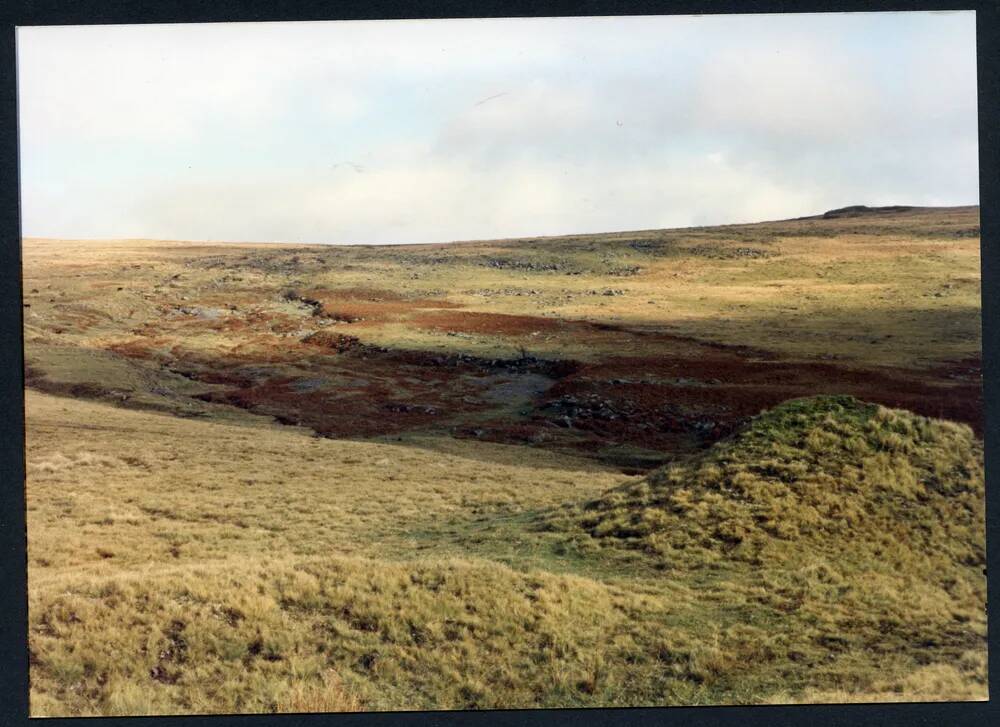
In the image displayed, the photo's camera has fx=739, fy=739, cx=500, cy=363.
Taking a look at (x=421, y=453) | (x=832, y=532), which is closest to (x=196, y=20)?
(x=832, y=532)

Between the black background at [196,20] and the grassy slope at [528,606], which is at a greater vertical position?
the black background at [196,20]

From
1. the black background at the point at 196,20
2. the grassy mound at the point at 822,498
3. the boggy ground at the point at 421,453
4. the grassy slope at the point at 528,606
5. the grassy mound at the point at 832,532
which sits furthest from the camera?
the grassy mound at the point at 822,498

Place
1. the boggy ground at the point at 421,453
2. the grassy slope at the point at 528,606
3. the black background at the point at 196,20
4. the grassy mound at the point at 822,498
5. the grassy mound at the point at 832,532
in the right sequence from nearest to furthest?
the grassy slope at the point at 528,606
the boggy ground at the point at 421,453
the black background at the point at 196,20
the grassy mound at the point at 832,532
the grassy mound at the point at 822,498

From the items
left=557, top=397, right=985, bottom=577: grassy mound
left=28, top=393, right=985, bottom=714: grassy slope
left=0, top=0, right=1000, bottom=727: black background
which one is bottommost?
left=28, top=393, right=985, bottom=714: grassy slope

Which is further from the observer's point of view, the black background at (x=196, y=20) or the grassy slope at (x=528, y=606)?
the black background at (x=196, y=20)

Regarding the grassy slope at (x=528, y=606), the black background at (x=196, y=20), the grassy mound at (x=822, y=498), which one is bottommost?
the grassy slope at (x=528, y=606)

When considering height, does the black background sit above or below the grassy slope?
above

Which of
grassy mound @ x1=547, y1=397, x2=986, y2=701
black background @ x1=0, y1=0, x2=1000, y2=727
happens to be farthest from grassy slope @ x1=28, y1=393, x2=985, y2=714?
black background @ x1=0, y1=0, x2=1000, y2=727

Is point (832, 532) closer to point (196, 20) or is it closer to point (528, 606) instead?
point (528, 606)

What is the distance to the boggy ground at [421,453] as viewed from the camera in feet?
31.5

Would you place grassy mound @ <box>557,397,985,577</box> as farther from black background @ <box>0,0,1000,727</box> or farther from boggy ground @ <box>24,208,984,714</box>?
black background @ <box>0,0,1000,727</box>

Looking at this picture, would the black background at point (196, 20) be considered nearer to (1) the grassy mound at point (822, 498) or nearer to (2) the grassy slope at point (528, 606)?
(2) the grassy slope at point (528, 606)

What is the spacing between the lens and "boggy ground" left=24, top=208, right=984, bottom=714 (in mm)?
9594

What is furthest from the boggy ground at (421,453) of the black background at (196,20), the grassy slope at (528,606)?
the black background at (196,20)
